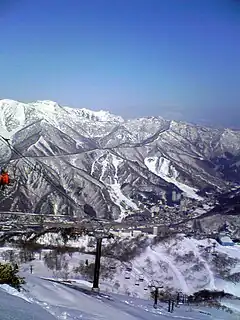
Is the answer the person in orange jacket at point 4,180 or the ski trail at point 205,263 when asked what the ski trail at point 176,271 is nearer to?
the ski trail at point 205,263

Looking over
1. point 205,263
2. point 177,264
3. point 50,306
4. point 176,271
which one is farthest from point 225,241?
point 50,306

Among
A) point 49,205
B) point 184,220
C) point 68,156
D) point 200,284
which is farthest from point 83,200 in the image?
point 200,284

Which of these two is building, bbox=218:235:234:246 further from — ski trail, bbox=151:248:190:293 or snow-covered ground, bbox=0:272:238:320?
snow-covered ground, bbox=0:272:238:320

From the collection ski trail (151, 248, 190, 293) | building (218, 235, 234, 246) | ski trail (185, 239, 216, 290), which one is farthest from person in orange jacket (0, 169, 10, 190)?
building (218, 235, 234, 246)

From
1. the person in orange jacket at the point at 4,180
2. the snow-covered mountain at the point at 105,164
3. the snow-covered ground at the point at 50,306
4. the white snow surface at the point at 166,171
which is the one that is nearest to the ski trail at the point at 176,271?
the snow-covered mountain at the point at 105,164

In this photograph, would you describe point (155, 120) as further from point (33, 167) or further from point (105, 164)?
point (33, 167)

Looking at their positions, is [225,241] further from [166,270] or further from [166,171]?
[166,171]

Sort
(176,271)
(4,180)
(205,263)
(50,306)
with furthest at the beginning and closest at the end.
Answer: (205,263) < (176,271) < (4,180) < (50,306)
